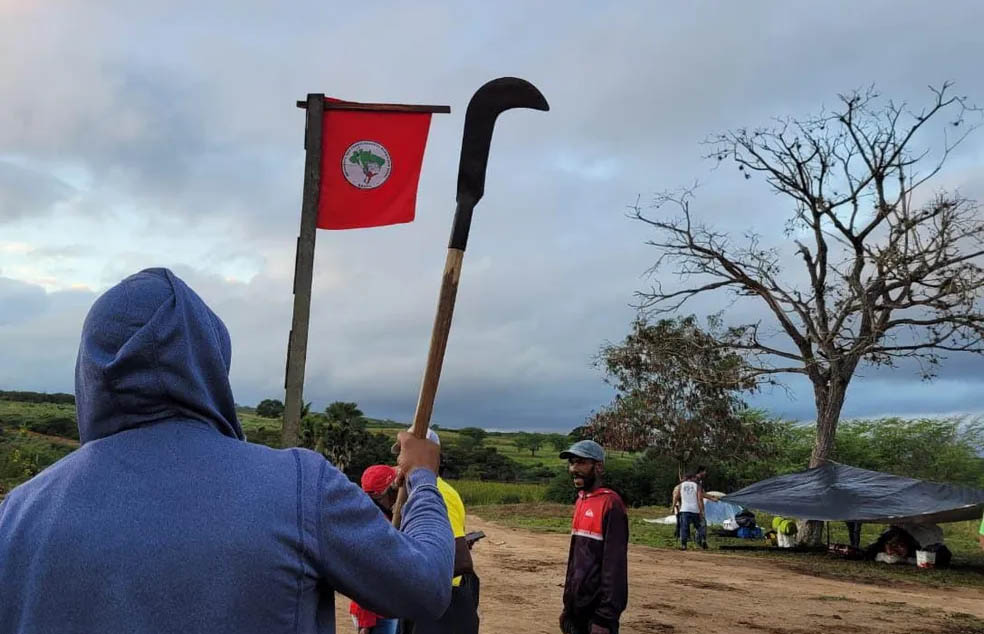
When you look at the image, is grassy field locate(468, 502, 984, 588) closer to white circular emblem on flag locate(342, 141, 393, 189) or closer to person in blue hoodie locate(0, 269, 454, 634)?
white circular emblem on flag locate(342, 141, 393, 189)

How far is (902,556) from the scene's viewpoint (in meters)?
17.9

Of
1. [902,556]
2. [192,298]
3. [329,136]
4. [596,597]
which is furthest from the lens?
[902,556]

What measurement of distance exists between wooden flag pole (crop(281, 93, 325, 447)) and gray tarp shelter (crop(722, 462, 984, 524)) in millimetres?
14997

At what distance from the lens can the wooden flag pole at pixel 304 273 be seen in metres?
4.51

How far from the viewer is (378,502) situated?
5941 mm

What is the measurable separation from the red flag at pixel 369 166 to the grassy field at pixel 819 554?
1362 cm

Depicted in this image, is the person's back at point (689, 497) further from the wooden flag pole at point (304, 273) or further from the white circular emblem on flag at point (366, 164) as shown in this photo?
the wooden flag pole at point (304, 273)

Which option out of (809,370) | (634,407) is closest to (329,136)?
(809,370)

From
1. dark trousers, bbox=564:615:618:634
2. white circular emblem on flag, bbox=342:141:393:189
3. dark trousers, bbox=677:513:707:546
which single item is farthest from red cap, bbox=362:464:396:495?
dark trousers, bbox=677:513:707:546

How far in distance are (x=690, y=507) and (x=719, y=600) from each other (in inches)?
277

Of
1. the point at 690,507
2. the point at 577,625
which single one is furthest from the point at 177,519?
the point at 690,507

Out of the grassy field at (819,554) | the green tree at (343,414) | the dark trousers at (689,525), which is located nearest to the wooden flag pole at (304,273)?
the grassy field at (819,554)

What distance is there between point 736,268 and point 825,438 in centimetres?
511

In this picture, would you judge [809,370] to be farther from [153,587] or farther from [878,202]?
[153,587]
